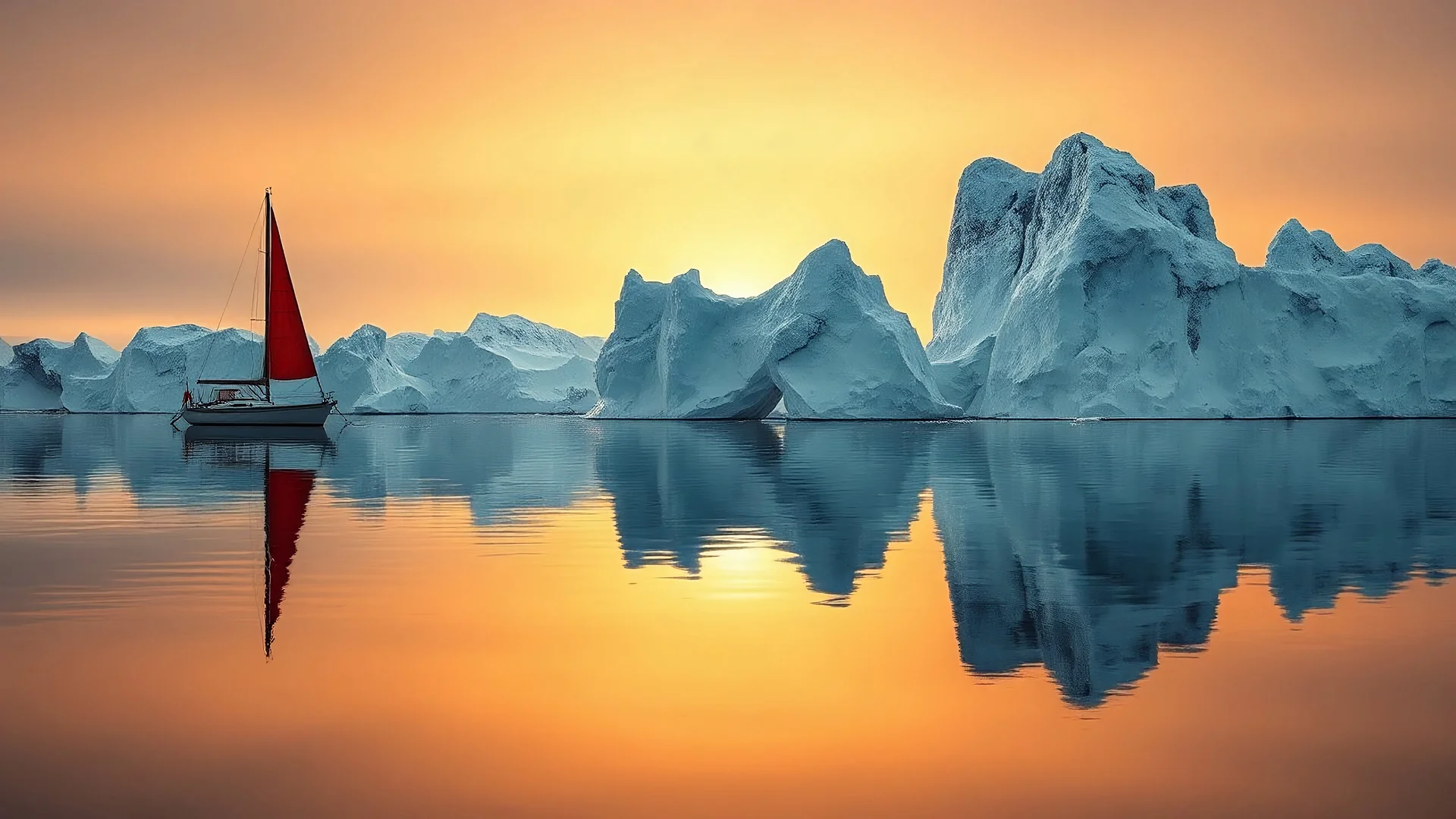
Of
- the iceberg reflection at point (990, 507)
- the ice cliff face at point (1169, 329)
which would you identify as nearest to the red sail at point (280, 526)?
the iceberg reflection at point (990, 507)

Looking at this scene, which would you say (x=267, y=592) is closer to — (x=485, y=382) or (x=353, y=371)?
(x=353, y=371)

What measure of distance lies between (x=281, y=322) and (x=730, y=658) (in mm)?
42160

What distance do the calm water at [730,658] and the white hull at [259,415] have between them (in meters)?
32.3

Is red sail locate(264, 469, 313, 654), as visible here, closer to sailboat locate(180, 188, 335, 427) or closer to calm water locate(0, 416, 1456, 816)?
calm water locate(0, 416, 1456, 816)

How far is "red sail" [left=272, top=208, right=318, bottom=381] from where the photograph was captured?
146ft

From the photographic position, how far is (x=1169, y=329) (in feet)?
177

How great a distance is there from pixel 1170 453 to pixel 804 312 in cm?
2626

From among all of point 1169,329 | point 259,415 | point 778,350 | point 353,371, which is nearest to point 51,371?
point 353,371

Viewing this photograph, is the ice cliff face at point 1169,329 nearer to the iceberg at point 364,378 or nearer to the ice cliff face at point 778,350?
the ice cliff face at point 778,350

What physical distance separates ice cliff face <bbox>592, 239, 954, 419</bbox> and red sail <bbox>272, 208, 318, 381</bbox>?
16729 mm

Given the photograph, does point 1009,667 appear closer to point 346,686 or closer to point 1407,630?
point 1407,630

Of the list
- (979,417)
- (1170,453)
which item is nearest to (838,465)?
(1170,453)

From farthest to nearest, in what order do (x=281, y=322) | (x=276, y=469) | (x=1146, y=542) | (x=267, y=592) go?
(x=281, y=322) < (x=276, y=469) < (x=1146, y=542) < (x=267, y=592)

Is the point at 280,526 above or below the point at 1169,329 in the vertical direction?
below
